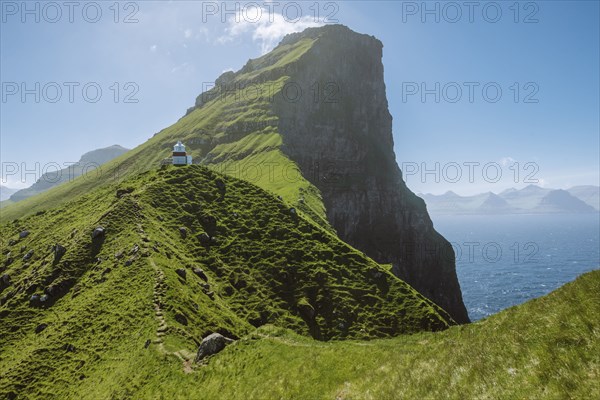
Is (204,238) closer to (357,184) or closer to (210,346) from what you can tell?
(210,346)

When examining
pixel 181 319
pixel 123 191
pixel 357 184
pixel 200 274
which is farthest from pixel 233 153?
pixel 181 319

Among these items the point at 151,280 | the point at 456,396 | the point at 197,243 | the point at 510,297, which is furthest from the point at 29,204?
the point at 510,297

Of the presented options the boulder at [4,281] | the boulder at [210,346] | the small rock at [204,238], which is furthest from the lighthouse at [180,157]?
the boulder at [210,346]

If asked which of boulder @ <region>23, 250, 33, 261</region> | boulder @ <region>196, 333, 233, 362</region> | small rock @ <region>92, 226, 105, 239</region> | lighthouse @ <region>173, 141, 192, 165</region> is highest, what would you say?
lighthouse @ <region>173, 141, 192, 165</region>

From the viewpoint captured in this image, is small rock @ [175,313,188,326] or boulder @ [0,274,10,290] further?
boulder @ [0,274,10,290]

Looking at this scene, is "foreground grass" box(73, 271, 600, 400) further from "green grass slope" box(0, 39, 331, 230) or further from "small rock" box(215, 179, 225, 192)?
"green grass slope" box(0, 39, 331, 230)

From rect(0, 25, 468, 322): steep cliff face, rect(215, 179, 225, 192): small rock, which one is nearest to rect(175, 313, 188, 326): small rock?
rect(215, 179, 225, 192): small rock
